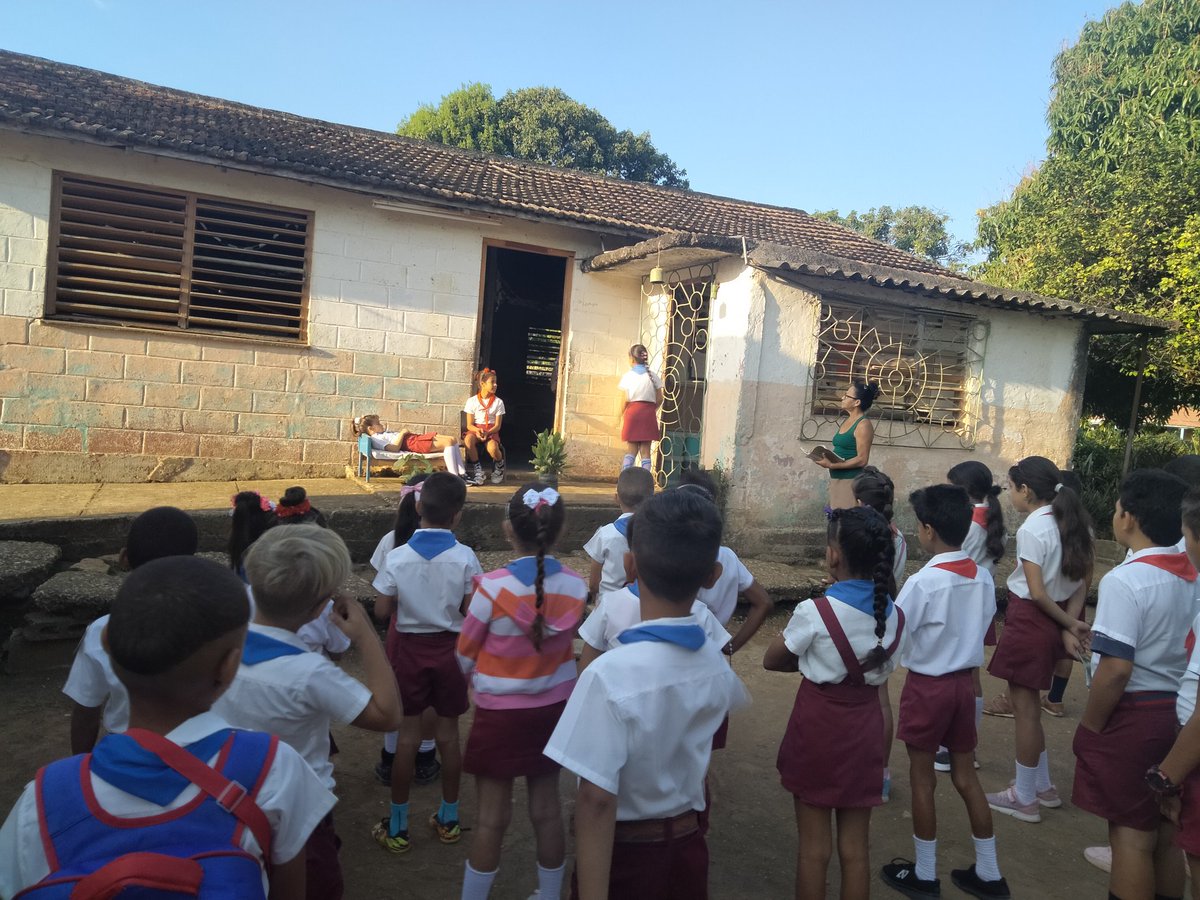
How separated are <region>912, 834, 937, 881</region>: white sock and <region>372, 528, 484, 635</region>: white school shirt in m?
1.93

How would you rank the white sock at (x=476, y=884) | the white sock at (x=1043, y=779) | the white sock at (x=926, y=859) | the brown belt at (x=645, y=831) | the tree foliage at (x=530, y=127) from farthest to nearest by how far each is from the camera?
the tree foliage at (x=530, y=127), the white sock at (x=1043, y=779), the white sock at (x=926, y=859), the white sock at (x=476, y=884), the brown belt at (x=645, y=831)

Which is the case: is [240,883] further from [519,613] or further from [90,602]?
[90,602]

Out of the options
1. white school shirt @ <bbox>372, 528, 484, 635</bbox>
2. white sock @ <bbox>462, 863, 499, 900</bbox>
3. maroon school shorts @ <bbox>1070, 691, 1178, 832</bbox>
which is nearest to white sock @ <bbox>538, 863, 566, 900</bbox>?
white sock @ <bbox>462, 863, 499, 900</bbox>

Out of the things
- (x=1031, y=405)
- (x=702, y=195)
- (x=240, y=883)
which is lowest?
(x=240, y=883)

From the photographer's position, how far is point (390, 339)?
820 cm

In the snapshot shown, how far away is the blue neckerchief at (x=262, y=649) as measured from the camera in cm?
189

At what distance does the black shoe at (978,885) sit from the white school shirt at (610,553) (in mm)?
1762

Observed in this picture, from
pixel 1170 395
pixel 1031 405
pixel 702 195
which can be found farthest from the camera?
pixel 702 195

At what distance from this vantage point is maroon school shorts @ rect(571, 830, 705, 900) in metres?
1.82

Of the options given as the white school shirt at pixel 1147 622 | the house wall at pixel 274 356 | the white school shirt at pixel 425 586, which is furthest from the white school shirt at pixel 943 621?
the house wall at pixel 274 356

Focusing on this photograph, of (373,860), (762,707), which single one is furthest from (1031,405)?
(373,860)

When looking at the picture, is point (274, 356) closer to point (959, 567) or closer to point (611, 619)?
point (611, 619)

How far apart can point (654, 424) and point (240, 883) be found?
6.63 meters

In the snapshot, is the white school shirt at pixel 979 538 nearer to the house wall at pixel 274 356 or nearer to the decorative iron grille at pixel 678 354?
the decorative iron grille at pixel 678 354
